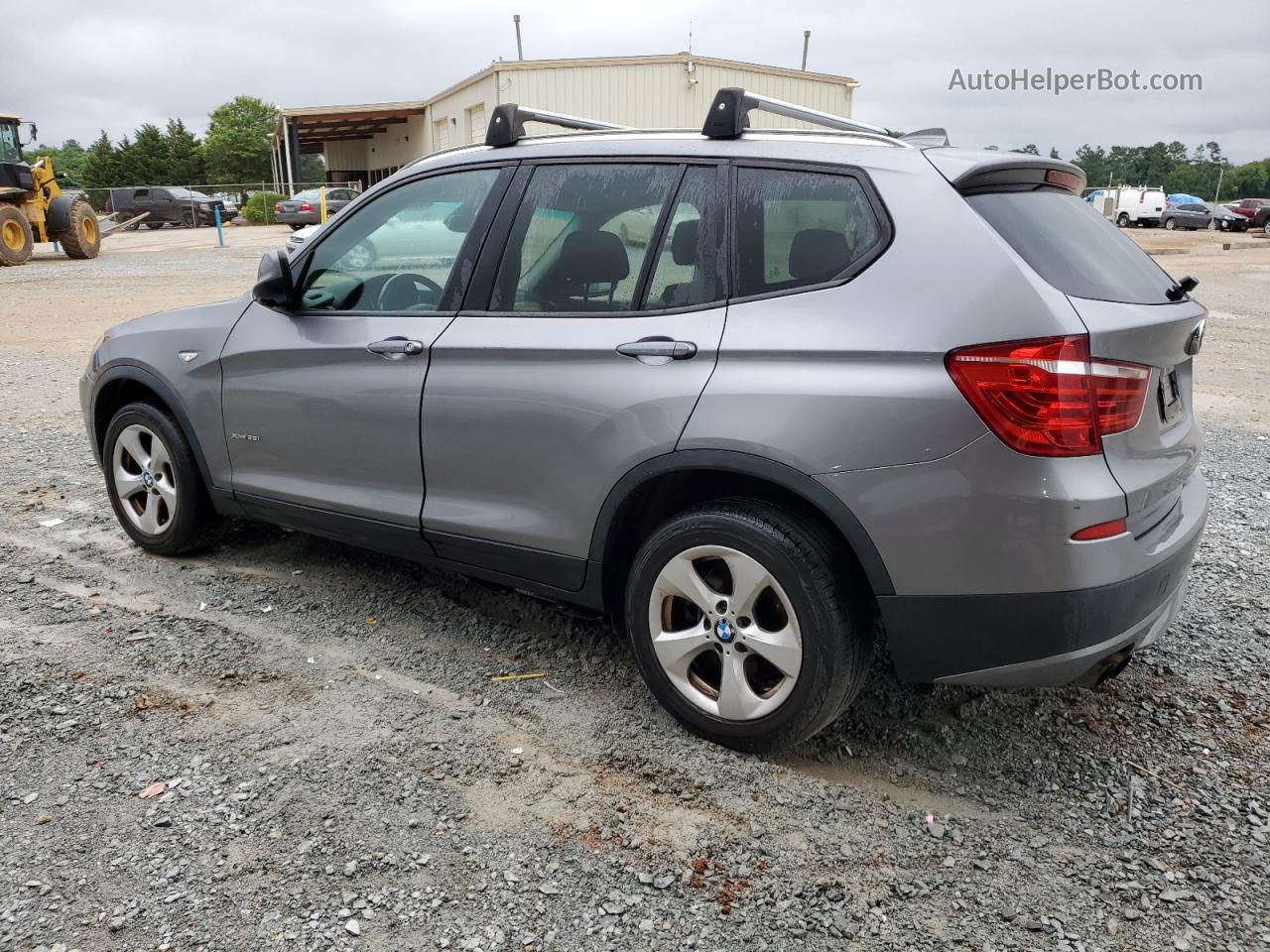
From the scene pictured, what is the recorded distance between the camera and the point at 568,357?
320 cm

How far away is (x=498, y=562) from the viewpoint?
3.52 m

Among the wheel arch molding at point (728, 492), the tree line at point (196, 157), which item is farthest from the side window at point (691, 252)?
the tree line at point (196, 157)

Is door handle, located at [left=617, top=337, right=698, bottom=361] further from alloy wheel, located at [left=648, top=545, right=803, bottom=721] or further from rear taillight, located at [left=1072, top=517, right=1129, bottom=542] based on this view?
rear taillight, located at [left=1072, top=517, right=1129, bottom=542]

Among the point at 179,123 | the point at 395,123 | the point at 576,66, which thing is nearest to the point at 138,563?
the point at 576,66

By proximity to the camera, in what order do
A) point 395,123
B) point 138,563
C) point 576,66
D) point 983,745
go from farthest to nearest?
point 395,123 < point 576,66 < point 138,563 < point 983,745

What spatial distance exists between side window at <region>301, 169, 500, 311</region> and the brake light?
1872 millimetres

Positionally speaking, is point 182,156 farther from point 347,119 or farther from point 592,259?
point 592,259

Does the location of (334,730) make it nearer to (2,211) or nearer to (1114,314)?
(1114,314)

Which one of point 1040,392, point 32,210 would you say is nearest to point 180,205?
point 32,210

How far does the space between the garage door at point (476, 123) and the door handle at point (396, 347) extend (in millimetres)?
26604

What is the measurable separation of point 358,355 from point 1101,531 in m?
2.51

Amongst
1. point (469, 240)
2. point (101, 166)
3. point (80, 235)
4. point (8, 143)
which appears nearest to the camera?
point (469, 240)

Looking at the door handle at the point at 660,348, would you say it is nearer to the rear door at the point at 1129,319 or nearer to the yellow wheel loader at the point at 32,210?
the rear door at the point at 1129,319

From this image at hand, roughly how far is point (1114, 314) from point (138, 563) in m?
4.13
